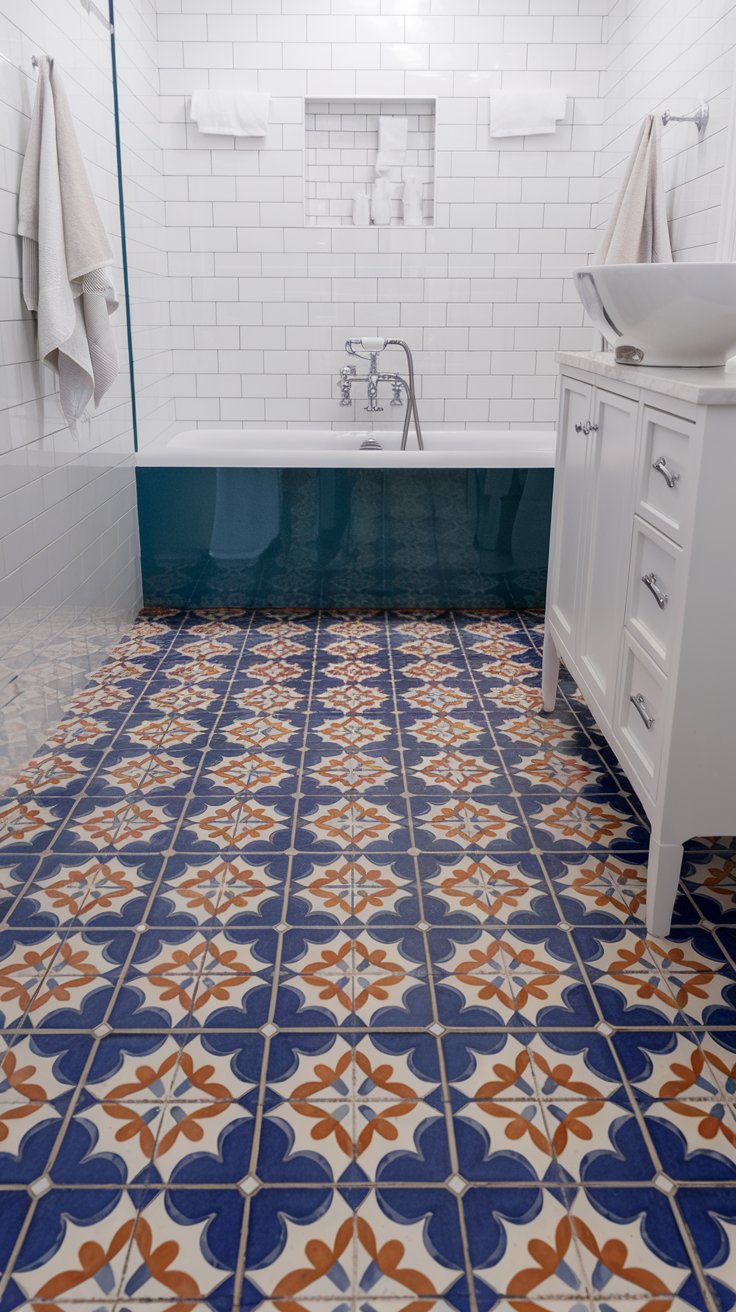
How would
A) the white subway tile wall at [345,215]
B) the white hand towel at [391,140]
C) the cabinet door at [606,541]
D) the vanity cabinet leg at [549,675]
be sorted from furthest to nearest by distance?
the white hand towel at [391,140], the white subway tile wall at [345,215], the vanity cabinet leg at [549,675], the cabinet door at [606,541]

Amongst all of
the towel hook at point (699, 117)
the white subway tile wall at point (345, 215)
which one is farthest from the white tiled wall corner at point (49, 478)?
the towel hook at point (699, 117)

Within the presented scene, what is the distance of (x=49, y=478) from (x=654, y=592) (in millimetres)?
1669

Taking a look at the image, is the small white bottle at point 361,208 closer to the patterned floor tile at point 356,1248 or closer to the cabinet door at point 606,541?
the cabinet door at point 606,541

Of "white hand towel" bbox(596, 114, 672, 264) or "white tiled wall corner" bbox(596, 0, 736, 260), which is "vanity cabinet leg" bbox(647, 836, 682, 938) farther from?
"white hand towel" bbox(596, 114, 672, 264)

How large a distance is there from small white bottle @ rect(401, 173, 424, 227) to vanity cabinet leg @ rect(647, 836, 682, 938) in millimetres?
3527

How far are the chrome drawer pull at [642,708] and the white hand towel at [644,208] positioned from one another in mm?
2169

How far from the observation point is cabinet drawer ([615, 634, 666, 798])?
191 centimetres

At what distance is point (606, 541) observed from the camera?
2332 mm

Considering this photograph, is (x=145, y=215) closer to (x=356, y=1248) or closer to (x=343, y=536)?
(x=343, y=536)

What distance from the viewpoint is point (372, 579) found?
3953mm

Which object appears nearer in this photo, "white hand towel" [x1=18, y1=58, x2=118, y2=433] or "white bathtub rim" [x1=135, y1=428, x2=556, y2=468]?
"white hand towel" [x1=18, y1=58, x2=118, y2=433]

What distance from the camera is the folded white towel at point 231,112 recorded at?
448 cm

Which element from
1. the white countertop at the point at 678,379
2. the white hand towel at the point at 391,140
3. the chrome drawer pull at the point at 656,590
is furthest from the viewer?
the white hand towel at the point at 391,140

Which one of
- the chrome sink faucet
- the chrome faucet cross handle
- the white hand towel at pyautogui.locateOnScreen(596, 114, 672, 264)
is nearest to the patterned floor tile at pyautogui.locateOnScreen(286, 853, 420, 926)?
→ the white hand towel at pyautogui.locateOnScreen(596, 114, 672, 264)
